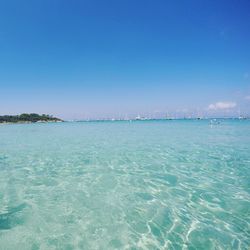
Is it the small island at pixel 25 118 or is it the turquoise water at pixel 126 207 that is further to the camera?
the small island at pixel 25 118

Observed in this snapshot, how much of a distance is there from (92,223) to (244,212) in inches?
194

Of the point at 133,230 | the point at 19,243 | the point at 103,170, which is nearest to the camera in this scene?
the point at 19,243

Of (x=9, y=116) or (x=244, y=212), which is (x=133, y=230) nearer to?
(x=244, y=212)

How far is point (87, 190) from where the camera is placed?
953cm

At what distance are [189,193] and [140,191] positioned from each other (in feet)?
6.64

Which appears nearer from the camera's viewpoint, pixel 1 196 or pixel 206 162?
pixel 1 196

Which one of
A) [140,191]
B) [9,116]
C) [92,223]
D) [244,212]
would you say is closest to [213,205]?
[244,212]

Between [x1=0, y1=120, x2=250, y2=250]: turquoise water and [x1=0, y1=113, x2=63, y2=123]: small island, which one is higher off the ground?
[x1=0, y1=113, x2=63, y2=123]: small island

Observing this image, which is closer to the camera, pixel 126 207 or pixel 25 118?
pixel 126 207

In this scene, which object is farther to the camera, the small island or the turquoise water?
the small island

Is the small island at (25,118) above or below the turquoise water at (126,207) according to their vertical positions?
above

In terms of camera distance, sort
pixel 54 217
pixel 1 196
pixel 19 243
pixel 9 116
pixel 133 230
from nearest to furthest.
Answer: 1. pixel 19 243
2. pixel 133 230
3. pixel 54 217
4. pixel 1 196
5. pixel 9 116

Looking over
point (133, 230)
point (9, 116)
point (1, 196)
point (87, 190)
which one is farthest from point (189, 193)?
point (9, 116)

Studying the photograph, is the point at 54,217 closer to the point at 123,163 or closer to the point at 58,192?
the point at 58,192
